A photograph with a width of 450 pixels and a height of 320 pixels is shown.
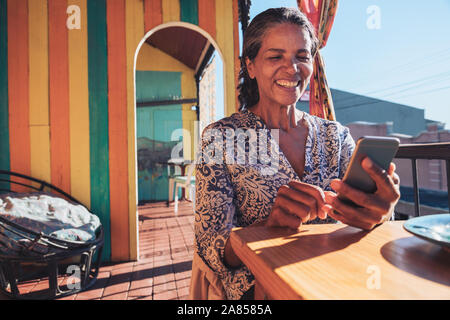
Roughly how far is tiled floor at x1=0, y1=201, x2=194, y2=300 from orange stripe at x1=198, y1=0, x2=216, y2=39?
8.60 ft

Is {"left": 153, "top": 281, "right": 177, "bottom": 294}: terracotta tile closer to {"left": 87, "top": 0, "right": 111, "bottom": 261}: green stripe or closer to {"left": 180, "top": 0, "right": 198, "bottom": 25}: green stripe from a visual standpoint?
{"left": 87, "top": 0, "right": 111, "bottom": 261}: green stripe

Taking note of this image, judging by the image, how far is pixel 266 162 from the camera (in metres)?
1.09

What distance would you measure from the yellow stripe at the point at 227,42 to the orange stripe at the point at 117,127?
108 centimetres

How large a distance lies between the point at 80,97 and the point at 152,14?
4.01 ft

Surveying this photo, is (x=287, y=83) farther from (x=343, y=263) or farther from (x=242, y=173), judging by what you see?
(x=343, y=263)

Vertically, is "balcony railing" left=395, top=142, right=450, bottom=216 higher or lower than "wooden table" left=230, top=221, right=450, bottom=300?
higher

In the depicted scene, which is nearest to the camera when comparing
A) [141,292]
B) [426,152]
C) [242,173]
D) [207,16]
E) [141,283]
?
[242,173]

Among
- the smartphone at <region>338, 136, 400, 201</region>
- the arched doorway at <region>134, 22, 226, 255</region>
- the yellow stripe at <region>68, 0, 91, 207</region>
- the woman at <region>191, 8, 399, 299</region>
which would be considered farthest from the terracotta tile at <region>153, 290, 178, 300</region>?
the arched doorway at <region>134, 22, 226, 255</region>

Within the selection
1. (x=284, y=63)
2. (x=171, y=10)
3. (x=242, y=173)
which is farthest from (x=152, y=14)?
(x=242, y=173)

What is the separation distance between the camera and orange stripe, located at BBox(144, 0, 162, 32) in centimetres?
312

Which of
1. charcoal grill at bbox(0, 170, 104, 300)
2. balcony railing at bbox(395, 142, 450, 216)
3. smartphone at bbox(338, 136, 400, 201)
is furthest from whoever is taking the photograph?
charcoal grill at bbox(0, 170, 104, 300)

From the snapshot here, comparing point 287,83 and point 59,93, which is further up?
point 59,93

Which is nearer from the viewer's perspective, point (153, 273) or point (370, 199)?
point (370, 199)
